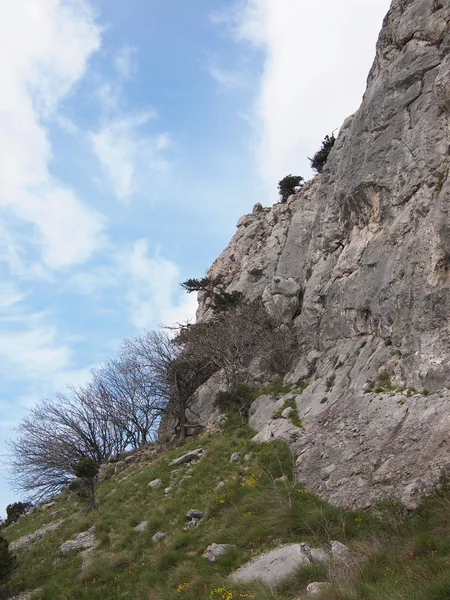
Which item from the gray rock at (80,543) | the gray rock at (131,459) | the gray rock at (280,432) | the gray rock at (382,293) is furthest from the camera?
the gray rock at (131,459)

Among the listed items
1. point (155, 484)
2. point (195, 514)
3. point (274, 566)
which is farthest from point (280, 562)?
point (155, 484)

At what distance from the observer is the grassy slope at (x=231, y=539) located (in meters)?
6.58

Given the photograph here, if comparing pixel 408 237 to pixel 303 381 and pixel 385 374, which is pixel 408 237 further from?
pixel 303 381

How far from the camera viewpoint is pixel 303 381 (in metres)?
17.9

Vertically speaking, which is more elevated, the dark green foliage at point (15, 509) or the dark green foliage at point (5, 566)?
the dark green foliage at point (15, 509)

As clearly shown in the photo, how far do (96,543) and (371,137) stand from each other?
16.4 m

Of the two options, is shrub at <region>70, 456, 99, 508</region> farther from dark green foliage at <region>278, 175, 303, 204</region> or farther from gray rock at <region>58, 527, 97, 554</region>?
dark green foliage at <region>278, 175, 303, 204</region>

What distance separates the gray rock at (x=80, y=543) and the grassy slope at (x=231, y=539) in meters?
0.23

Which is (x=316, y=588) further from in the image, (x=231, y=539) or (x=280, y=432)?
(x=280, y=432)

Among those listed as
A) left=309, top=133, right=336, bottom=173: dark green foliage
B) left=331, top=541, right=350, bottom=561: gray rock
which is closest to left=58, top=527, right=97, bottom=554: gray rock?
left=331, top=541, right=350, bottom=561: gray rock

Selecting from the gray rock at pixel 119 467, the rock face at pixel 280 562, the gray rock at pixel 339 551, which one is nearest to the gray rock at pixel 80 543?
the rock face at pixel 280 562

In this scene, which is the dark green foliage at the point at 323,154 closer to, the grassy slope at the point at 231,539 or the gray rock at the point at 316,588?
the grassy slope at the point at 231,539

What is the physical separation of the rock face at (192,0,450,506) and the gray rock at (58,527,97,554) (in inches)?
239

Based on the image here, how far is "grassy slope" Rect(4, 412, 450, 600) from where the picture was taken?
6.58 m
